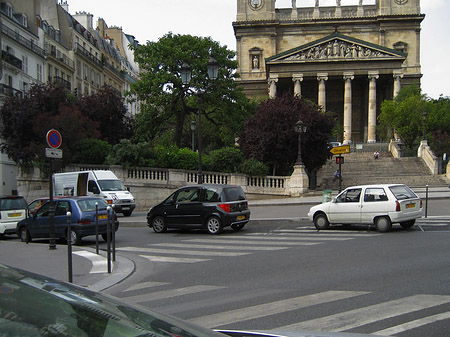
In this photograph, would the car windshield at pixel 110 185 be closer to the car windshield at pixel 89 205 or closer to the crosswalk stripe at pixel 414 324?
the car windshield at pixel 89 205

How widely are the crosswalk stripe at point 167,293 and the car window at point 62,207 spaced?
7.94 metres

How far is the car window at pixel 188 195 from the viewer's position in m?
17.0

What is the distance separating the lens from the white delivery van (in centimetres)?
2603

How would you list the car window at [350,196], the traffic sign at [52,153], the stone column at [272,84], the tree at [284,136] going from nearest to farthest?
the traffic sign at [52,153]
the car window at [350,196]
the tree at [284,136]
the stone column at [272,84]

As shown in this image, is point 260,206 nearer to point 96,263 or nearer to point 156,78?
point 156,78

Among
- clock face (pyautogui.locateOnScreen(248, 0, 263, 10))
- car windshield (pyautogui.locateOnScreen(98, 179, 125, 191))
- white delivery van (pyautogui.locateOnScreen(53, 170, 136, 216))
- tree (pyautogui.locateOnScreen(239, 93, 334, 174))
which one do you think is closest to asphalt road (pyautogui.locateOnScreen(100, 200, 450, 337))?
white delivery van (pyautogui.locateOnScreen(53, 170, 136, 216))

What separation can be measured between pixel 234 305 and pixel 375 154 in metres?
46.6

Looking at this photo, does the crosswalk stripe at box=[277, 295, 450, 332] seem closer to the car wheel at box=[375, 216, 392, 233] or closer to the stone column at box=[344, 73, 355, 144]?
the car wheel at box=[375, 216, 392, 233]

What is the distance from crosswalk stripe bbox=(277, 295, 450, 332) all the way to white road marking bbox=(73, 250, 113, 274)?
18.3ft

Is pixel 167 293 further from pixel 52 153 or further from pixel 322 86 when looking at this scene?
pixel 322 86

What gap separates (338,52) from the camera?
211ft

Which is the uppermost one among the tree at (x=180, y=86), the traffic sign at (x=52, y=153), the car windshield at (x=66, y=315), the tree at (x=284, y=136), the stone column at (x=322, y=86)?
the stone column at (x=322, y=86)

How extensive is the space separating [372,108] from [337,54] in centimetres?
909

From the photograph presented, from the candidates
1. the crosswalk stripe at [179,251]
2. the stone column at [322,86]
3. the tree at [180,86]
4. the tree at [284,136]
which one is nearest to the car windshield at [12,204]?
the crosswalk stripe at [179,251]
